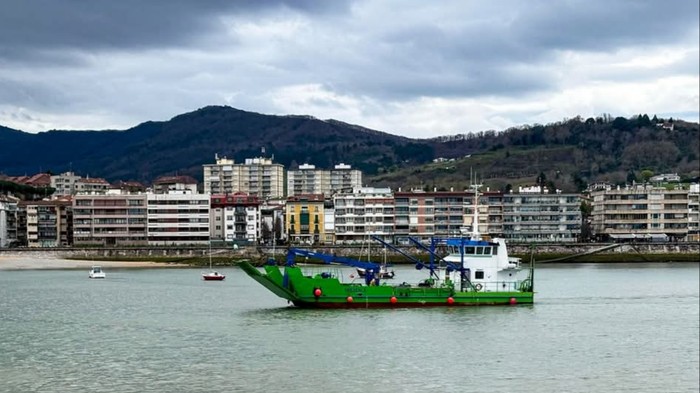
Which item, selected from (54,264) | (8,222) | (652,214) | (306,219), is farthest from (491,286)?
(8,222)

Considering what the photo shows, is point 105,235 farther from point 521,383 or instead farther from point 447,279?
point 521,383

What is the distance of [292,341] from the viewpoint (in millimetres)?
37875

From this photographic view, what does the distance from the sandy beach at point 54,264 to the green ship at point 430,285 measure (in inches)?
2131

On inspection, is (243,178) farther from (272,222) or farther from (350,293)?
(350,293)

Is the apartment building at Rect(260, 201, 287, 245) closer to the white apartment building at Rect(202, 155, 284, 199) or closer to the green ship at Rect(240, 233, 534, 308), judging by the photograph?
the white apartment building at Rect(202, 155, 284, 199)

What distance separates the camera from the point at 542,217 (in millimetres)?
126062

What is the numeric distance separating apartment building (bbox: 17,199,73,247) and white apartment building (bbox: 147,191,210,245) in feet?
37.4

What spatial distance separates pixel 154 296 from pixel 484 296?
20.2 meters

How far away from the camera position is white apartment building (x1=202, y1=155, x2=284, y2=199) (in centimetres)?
18638

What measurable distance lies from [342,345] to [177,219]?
87499mm

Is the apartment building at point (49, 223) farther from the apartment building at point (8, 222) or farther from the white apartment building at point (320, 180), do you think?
the white apartment building at point (320, 180)

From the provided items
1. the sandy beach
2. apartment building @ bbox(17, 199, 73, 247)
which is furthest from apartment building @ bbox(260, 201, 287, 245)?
the sandy beach

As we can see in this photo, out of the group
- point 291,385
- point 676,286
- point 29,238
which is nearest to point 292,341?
point 291,385

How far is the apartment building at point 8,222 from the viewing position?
124625 millimetres
